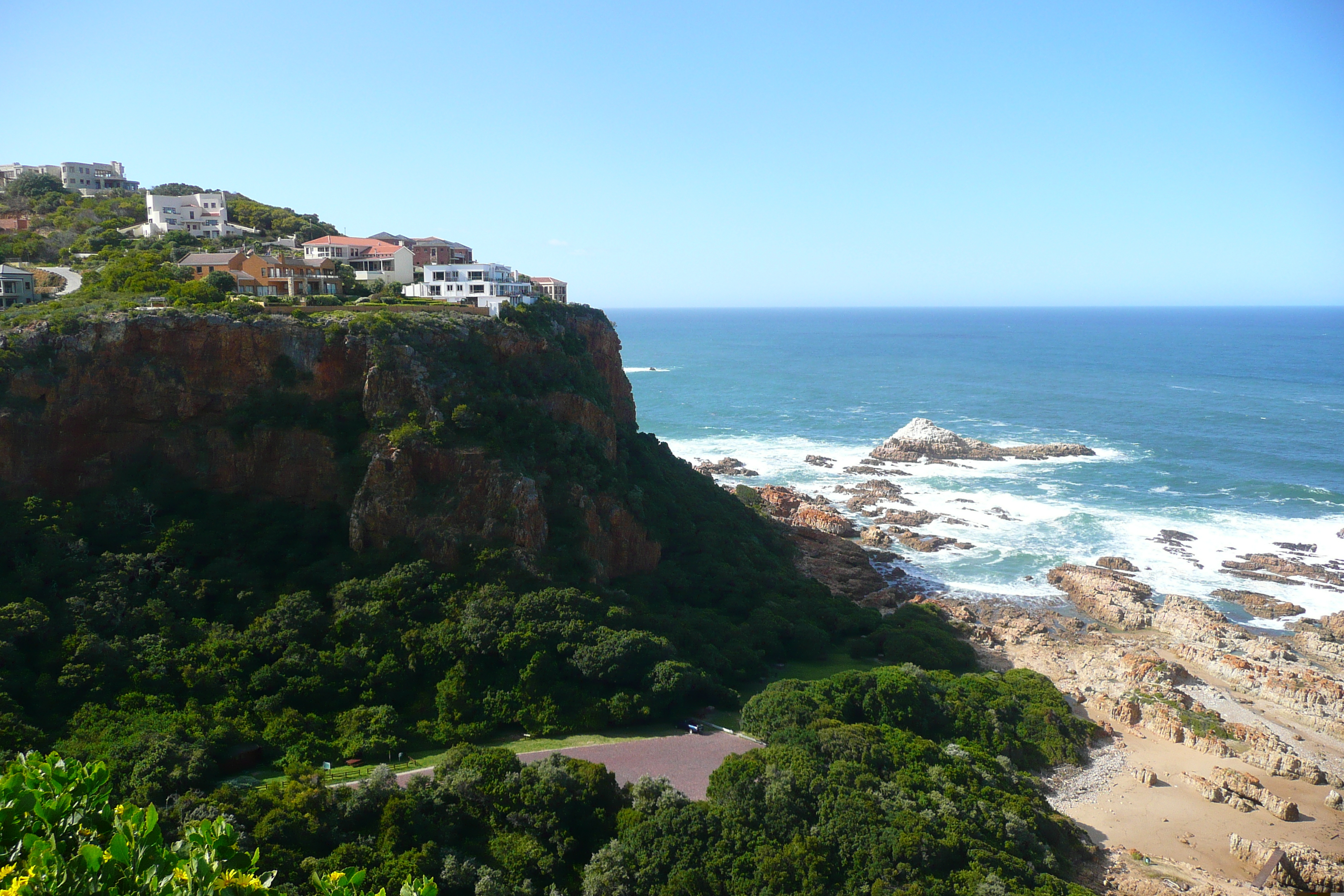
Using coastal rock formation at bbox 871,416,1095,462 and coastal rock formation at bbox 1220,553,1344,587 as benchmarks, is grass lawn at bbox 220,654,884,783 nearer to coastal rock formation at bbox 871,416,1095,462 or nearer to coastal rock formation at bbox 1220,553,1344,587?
coastal rock formation at bbox 1220,553,1344,587

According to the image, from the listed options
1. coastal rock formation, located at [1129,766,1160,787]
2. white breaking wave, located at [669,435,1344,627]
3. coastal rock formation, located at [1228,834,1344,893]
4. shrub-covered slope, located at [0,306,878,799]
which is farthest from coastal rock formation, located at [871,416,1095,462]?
coastal rock formation, located at [1228,834,1344,893]

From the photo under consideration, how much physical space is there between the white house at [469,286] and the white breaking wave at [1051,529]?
30.5 metres

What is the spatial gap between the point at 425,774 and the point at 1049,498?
190 feet

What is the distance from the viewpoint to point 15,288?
41.1 meters

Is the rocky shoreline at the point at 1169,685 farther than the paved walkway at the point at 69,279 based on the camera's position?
No

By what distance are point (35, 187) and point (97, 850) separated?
75225mm

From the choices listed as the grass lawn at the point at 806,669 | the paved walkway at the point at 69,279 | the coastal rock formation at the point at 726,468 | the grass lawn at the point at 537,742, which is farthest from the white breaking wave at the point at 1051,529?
the paved walkway at the point at 69,279

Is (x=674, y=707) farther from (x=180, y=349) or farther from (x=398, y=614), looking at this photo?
(x=180, y=349)

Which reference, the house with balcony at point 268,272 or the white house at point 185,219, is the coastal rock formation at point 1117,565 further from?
the white house at point 185,219

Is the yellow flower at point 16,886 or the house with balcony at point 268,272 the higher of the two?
the house with balcony at point 268,272

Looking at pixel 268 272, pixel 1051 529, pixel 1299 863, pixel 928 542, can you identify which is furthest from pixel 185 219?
pixel 1299 863

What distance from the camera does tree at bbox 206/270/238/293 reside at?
41.0 m

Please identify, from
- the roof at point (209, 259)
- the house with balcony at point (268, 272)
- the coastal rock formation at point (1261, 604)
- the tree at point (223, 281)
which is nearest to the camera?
the tree at point (223, 281)

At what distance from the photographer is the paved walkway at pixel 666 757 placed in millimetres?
25547
